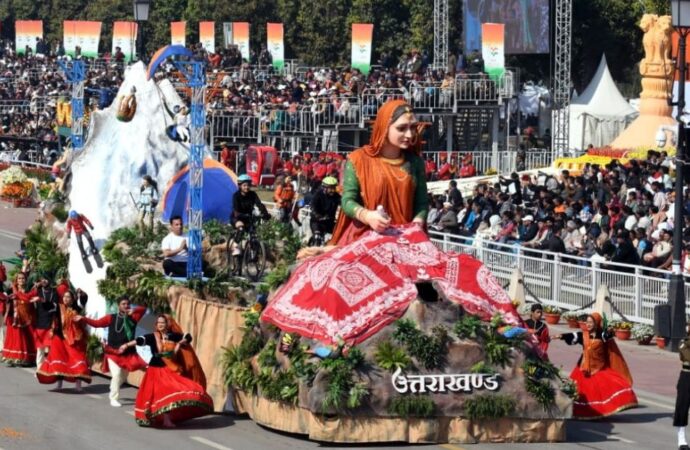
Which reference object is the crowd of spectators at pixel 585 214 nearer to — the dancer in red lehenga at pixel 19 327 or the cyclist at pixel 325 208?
the cyclist at pixel 325 208

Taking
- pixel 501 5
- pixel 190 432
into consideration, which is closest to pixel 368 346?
pixel 190 432

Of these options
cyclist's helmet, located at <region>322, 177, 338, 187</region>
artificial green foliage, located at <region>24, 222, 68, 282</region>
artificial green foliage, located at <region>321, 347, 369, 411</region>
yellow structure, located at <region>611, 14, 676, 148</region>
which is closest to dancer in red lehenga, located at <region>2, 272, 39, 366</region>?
artificial green foliage, located at <region>24, 222, 68, 282</region>

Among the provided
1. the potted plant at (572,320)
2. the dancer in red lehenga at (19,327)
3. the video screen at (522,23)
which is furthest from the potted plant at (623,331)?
the video screen at (522,23)

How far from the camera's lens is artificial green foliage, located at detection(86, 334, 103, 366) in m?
24.9

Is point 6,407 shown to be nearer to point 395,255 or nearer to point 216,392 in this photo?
point 216,392

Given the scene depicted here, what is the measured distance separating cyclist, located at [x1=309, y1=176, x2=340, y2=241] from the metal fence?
4.09 meters

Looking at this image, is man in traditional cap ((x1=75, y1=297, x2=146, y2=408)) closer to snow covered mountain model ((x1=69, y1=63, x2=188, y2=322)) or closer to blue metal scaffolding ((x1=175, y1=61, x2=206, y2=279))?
blue metal scaffolding ((x1=175, y1=61, x2=206, y2=279))

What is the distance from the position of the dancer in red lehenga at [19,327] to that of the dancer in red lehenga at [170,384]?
4.29 m

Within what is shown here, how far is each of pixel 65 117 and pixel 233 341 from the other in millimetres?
29296

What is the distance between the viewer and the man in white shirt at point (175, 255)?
25188 millimetres

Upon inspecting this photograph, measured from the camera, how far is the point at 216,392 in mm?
22203

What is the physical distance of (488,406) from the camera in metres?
19.8

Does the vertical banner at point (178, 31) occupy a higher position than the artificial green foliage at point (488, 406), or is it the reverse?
the vertical banner at point (178, 31)

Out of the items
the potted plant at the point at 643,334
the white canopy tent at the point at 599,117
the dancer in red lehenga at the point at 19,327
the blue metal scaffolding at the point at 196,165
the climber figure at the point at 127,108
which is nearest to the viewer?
the blue metal scaffolding at the point at 196,165
